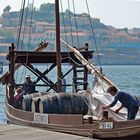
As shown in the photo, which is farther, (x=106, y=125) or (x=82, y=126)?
(x=82, y=126)

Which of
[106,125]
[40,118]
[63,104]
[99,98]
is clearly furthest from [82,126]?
[40,118]

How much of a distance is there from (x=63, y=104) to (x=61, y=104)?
0.07 m

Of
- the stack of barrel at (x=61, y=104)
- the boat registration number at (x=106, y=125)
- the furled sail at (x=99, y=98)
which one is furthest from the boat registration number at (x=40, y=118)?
the boat registration number at (x=106, y=125)

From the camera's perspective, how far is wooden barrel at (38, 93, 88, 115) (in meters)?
18.9

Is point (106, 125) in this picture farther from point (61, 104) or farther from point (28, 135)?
point (61, 104)

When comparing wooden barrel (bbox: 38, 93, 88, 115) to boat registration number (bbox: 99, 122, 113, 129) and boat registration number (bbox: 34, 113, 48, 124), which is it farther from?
boat registration number (bbox: 99, 122, 113, 129)

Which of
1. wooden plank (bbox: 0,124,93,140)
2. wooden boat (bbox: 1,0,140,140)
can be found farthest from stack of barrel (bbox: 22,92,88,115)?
wooden plank (bbox: 0,124,93,140)

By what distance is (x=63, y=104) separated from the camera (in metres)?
18.9

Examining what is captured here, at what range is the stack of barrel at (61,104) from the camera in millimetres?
18906

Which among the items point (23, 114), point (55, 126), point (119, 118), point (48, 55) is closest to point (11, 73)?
point (48, 55)

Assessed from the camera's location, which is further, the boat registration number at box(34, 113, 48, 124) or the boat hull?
the boat registration number at box(34, 113, 48, 124)

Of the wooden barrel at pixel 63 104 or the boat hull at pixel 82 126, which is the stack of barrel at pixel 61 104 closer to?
the wooden barrel at pixel 63 104

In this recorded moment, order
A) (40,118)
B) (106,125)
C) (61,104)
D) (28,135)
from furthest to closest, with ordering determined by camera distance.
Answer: (40,118) < (61,104) < (106,125) < (28,135)

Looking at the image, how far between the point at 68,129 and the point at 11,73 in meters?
7.17
